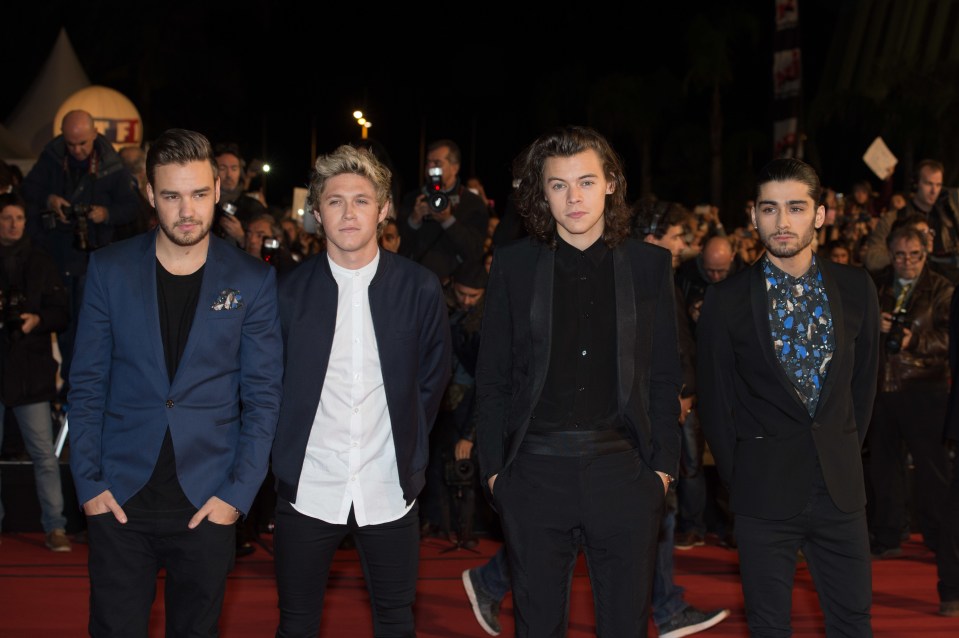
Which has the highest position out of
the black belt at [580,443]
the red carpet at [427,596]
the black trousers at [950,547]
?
the black belt at [580,443]

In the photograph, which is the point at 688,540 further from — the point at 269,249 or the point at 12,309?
the point at 12,309

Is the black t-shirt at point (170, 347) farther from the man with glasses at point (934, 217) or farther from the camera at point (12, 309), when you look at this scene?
the man with glasses at point (934, 217)

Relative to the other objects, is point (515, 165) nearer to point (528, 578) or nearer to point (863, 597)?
point (528, 578)

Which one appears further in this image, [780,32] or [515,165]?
[780,32]

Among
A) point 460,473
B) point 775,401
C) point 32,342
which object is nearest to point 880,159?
point 460,473

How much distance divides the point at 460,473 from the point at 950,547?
274 cm

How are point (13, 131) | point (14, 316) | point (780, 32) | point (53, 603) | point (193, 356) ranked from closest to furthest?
point (193, 356)
point (53, 603)
point (14, 316)
point (13, 131)
point (780, 32)

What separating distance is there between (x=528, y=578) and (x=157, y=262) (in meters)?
1.51

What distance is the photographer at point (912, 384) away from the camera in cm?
684

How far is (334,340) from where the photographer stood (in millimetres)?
3629

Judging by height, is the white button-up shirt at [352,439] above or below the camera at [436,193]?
below

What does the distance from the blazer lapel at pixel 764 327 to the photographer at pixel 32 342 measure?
4483 mm

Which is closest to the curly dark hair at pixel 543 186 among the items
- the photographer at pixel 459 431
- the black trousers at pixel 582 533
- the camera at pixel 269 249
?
the black trousers at pixel 582 533

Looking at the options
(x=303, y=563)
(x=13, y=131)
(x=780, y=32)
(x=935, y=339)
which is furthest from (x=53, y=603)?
(x=780, y=32)
